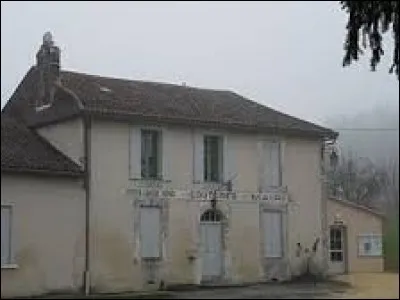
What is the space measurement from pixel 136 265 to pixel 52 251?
336 centimetres

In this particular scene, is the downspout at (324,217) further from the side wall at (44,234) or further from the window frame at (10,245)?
the window frame at (10,245)

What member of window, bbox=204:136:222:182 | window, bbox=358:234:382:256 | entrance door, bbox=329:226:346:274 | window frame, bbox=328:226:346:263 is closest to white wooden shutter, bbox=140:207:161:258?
window, bbox=204:136:222:182

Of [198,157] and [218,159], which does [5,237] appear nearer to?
[198,157]

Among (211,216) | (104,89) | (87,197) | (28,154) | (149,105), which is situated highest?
(104,89)

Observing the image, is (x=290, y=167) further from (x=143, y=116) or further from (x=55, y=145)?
(x=55, y=145)

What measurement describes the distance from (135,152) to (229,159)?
13.3 ft

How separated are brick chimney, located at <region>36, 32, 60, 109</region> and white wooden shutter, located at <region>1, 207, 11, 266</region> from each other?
6.20 metres

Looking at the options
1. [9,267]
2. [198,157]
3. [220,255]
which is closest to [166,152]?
[198,157]

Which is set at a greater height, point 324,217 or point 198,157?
point 198,157

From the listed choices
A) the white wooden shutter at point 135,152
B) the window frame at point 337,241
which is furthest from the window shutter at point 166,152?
the window frame at point 337,241

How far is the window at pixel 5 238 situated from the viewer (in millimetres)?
23969

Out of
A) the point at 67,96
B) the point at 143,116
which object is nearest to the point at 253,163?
the point at 143,116

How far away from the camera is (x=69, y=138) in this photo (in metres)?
A: 27.6

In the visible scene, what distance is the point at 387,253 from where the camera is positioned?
36375 millimetres
